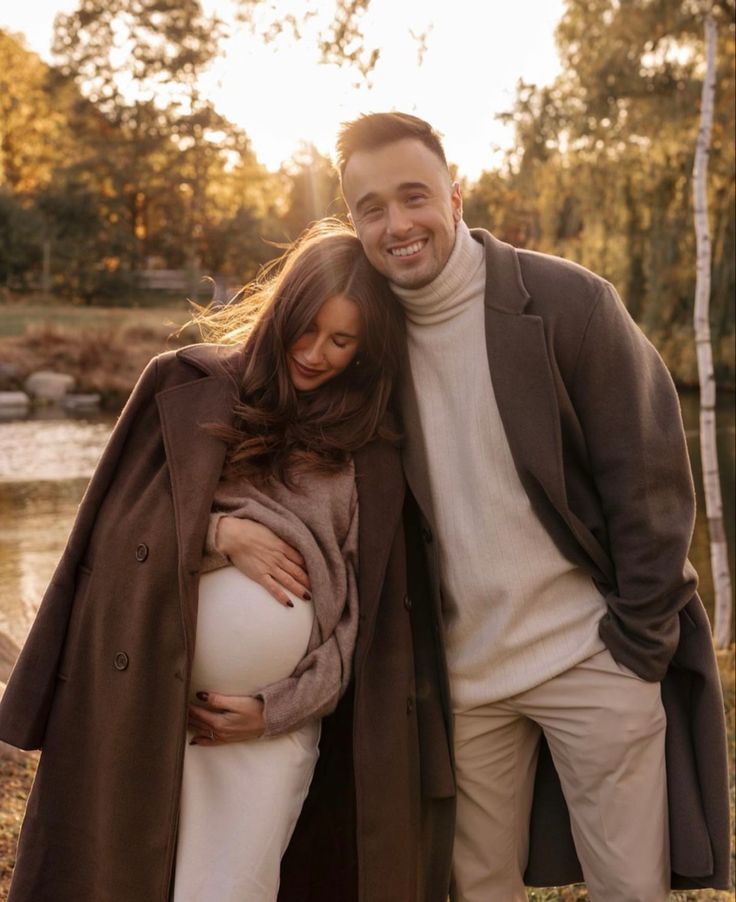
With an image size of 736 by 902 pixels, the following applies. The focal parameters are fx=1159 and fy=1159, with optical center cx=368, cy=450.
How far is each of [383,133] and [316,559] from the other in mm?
1060

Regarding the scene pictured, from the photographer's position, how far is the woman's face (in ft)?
9.27

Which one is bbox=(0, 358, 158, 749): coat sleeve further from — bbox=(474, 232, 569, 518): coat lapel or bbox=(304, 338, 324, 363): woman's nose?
bbox=(474, 232, 569, 518): coat lapel

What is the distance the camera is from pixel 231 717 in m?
2.68

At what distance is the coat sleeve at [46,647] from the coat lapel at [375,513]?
63cm

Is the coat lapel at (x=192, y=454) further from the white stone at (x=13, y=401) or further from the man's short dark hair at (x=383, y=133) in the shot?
the white stone at (x=13, y=401)

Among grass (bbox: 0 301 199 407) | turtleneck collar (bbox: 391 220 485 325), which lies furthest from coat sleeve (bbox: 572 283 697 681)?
grass (bbox: 0 301 199 407)

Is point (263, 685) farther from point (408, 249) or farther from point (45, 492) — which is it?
point (45, 492)

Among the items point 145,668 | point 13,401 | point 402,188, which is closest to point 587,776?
point 145,668

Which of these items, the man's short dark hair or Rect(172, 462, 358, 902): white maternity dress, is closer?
Rect(172, 462, 358, 902): white maternity dress

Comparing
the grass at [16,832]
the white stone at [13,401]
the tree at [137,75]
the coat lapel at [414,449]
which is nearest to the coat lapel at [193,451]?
the coat lapel at [414,449]

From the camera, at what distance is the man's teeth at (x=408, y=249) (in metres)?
2.83

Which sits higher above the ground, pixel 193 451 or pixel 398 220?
pixel 398 220

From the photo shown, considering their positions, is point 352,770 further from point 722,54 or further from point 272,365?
point 722,54

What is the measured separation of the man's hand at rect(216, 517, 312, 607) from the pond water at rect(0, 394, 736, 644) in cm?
500
